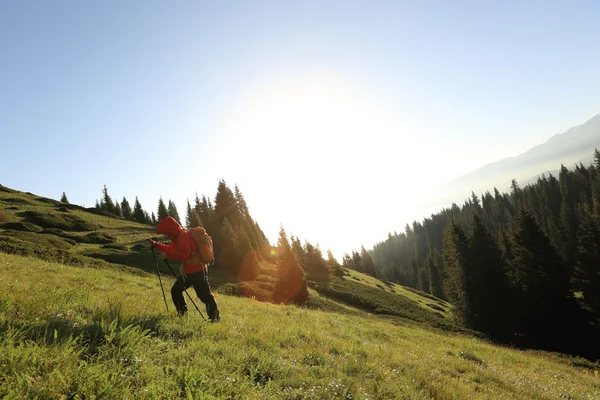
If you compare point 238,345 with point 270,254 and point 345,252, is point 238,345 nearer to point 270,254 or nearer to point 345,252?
point 270,254

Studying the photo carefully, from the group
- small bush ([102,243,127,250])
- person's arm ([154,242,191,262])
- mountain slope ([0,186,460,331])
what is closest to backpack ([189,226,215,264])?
person's arm ([154,242,191,262])

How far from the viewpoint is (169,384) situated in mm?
3934

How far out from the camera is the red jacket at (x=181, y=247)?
7789 millimetres

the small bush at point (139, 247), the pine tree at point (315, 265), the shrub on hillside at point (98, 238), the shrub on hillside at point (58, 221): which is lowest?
the pine tree at point (315, 265)

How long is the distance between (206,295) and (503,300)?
43976 millimetres

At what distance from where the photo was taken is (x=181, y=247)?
7.85 metres

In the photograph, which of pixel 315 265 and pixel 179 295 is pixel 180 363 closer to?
pixel 179 295

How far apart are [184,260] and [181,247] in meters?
0.40

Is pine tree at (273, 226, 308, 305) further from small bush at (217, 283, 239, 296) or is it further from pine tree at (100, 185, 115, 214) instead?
pine tree at (100, 185, 115, 214)

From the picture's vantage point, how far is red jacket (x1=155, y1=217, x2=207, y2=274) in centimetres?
779

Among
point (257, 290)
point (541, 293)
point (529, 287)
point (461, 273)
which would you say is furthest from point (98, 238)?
point (541, 293)

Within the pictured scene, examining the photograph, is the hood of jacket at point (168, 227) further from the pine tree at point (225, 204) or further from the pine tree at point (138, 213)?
the pine tree at point (138, 213)

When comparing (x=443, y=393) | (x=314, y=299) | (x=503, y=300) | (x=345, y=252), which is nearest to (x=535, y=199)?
(x=345, y=252)

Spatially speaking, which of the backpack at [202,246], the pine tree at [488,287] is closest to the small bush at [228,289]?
the backpack at [202,246]
